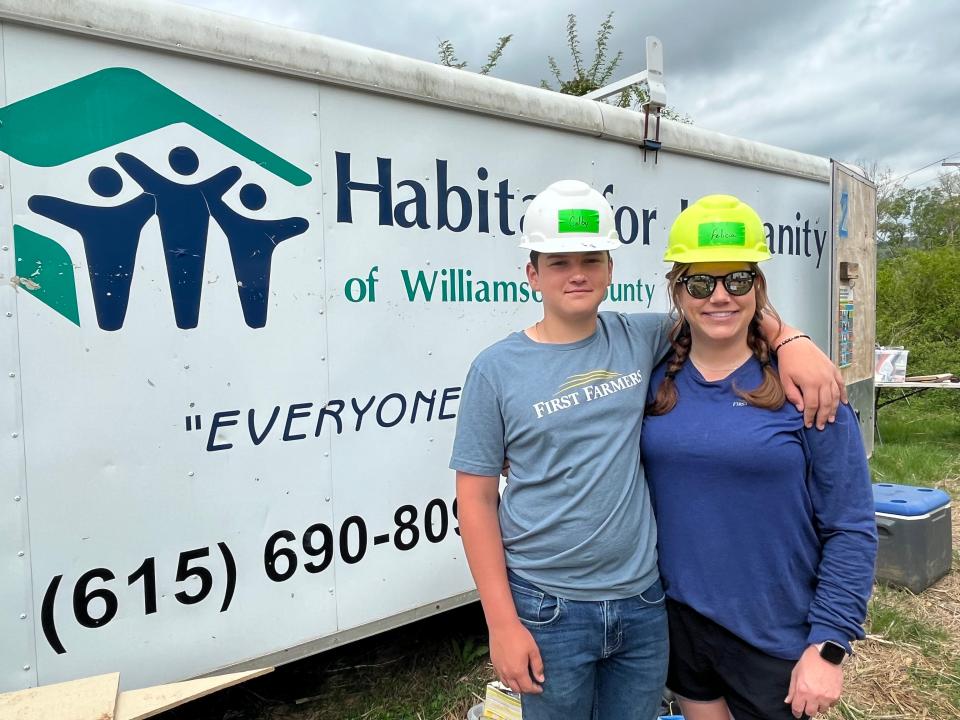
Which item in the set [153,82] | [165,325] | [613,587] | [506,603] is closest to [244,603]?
[165,325]

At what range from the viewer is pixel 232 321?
7.30 feet

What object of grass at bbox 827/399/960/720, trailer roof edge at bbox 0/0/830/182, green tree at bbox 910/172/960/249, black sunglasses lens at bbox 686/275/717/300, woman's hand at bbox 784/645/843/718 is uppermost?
green tree at bbox 910/172/960/249

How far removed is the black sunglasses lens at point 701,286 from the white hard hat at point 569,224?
189 mm

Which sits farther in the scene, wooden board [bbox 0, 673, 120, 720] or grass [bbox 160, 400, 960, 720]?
grass [bbox 160, 400, 960, 720]

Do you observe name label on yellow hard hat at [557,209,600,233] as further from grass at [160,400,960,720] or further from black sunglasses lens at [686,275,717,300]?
grass at [160,400,960,720]

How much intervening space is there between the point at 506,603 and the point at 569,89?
8.21m

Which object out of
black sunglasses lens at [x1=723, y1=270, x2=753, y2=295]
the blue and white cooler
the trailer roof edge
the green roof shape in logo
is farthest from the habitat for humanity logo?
the blue and white cooler

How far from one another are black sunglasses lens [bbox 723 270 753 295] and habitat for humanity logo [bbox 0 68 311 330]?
138 centimetres

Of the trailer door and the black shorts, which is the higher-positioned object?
the trailer door

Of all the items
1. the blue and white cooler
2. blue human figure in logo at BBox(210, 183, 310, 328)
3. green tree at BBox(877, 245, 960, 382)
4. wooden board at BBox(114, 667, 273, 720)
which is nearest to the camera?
wooden board at BBox(114, 667, 273, 720)

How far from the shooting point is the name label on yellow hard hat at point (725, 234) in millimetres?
1612

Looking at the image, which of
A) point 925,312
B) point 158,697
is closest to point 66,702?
point 158,697

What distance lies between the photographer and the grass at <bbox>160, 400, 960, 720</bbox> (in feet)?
9.88

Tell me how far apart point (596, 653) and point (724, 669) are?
0.31m
